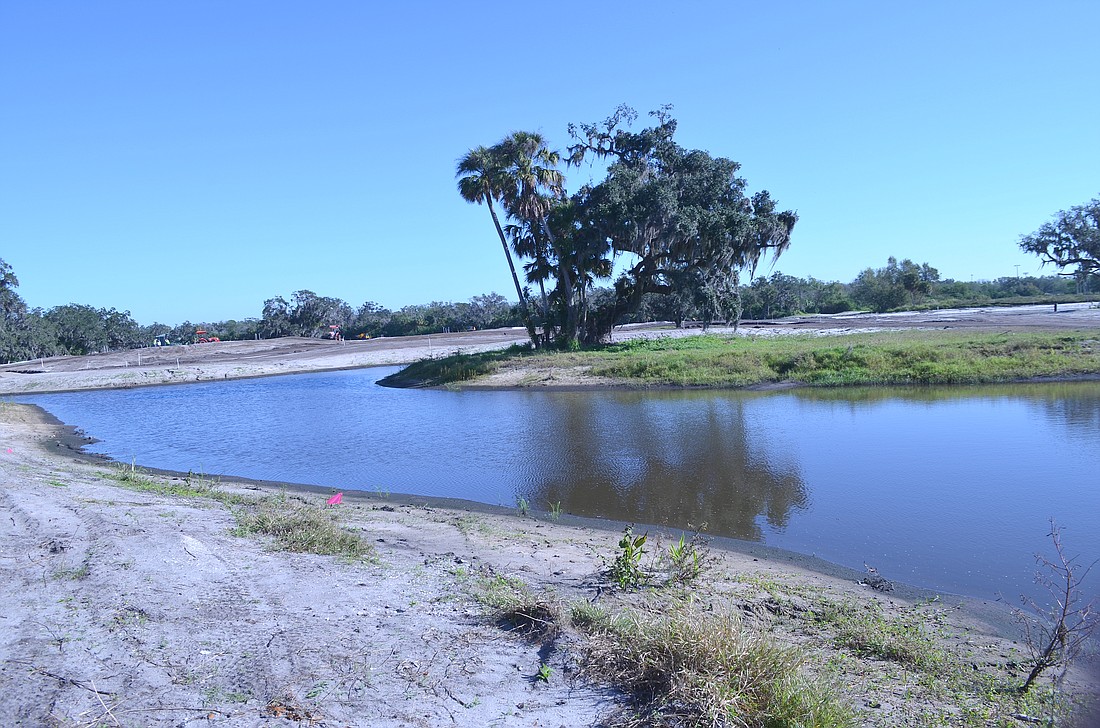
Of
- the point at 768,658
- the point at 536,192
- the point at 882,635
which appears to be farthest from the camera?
the point at 536,192

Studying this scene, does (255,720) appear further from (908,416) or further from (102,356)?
(102,356)

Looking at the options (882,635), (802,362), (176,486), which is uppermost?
(802,362)

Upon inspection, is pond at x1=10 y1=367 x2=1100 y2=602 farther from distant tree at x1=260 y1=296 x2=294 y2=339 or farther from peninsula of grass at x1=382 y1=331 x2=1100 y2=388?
distant tree at x1=260 y1=296 x2=294 y2=339

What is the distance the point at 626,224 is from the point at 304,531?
26908mm

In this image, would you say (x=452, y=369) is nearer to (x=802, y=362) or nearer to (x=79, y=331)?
(x=802, y=362)

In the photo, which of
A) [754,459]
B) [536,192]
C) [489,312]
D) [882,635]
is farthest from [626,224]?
[489,312]

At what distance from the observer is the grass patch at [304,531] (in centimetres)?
755

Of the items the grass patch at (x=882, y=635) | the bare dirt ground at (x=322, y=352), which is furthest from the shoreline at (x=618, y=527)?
the bare dirt ground at (x=322, y=352)

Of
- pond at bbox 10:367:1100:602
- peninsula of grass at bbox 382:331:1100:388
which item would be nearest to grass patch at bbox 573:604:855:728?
pond at bbox 10:367:1100:602

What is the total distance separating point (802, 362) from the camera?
29.6 meters

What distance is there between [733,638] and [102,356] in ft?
234

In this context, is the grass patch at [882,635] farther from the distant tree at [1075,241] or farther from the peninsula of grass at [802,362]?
the distant tree at [1075,241]

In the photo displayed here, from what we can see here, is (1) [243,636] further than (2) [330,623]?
No

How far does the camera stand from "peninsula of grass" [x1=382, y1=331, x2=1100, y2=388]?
26.3 metres
